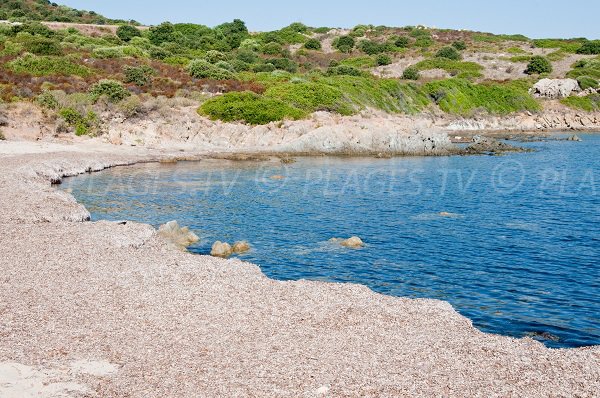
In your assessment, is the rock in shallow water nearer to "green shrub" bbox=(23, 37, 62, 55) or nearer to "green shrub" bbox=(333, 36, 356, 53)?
"green shrub" bbox=(23, 37, 62, 55)

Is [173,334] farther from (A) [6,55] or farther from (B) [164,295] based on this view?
(A) [6,55]

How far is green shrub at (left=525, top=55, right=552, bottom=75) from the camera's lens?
13150cm

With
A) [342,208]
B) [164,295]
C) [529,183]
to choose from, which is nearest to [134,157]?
[342,208]

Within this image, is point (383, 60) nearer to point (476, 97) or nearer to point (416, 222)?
point (476, 97)

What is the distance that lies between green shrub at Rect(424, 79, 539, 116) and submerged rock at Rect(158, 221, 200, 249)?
89.3 m

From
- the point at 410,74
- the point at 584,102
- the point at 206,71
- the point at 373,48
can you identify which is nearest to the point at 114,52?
the point at 206,71

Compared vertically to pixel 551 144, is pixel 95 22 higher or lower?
higher

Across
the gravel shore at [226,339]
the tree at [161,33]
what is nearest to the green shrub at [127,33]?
the tree at [161,33]

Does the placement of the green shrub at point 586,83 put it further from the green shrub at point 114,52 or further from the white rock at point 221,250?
the white rock at point 221,250

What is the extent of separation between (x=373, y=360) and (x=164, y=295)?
7259 mm

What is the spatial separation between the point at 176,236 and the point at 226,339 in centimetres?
1340

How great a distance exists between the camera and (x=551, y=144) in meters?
83.4

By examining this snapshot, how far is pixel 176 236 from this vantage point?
2756cm

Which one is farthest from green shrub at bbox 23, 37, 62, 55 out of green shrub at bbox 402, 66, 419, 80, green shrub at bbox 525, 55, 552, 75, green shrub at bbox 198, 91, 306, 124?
green shrub at bbox 525, 55, 552, 75
